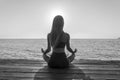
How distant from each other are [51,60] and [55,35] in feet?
2.23

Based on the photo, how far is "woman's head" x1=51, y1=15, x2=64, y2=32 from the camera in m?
3.97

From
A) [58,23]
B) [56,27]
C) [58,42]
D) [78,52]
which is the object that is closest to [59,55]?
[58,42]

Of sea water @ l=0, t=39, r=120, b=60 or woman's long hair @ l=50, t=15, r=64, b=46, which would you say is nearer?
woman's long hair @ l=50, t=15, r=64, b=46

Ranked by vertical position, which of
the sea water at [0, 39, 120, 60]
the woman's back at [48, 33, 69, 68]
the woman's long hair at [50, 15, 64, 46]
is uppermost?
the woman's long hair at [50, 15, 64, 46]

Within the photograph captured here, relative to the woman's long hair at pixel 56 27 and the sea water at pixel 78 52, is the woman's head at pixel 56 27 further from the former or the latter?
the sea water at pixel 78 52

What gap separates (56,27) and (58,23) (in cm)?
13

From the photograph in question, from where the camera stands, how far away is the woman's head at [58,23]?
3.97 meters

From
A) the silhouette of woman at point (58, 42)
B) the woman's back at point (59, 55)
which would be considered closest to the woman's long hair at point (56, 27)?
the silhouette of woman at point (58, 42)

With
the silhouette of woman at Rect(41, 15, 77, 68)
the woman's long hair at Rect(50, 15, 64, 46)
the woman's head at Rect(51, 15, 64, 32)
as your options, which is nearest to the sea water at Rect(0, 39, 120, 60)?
the silhouette of woman at Rect(41, 15, 77, 68)

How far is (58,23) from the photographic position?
3973 mm

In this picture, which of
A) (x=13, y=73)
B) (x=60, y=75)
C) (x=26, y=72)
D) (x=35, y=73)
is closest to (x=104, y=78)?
(x=60, y=75)

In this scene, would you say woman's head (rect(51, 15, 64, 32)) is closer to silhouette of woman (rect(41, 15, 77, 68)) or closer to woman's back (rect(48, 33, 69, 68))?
silhouette of woman (rect(41, 15, 77, 68))

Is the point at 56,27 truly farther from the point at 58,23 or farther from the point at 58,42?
the point at 58,42

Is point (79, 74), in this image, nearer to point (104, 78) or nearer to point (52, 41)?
point (104, 78)
